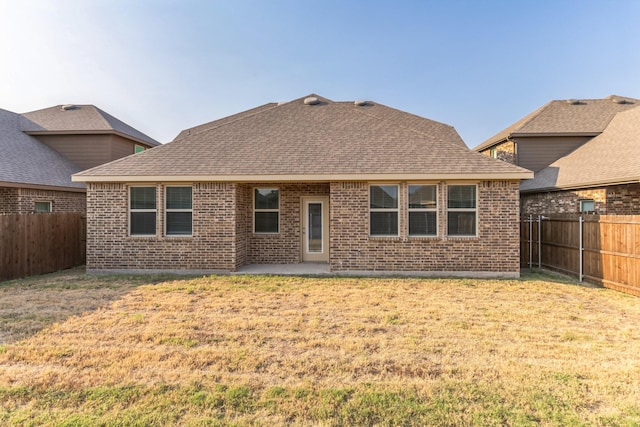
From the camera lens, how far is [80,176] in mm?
10273

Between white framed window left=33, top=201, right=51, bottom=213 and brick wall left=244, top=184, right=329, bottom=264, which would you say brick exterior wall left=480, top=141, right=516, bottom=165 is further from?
white framed window left=33, top=201, right=51, bottom=213

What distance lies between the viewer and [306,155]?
11062 millimetres

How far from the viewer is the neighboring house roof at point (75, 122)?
16.7m

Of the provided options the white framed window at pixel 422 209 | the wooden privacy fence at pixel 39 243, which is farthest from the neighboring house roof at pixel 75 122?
the white framed window at pixel 422 209

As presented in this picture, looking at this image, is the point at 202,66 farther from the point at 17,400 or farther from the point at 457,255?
the point at 17,400

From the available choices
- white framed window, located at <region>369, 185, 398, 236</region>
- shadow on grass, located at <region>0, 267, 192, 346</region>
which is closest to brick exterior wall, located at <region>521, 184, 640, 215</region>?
white framed window, located at <region>369, 185, 398, 236</region>

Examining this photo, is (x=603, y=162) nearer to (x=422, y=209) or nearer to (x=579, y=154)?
(x=579, y=154)

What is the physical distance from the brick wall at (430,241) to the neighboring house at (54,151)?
11.0 metres

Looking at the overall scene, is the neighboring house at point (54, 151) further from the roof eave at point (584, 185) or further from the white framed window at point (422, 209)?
the roof eave at point (584, 185)

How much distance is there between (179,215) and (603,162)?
14194 mm

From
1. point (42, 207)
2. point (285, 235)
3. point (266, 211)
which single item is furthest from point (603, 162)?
point (42, 207)

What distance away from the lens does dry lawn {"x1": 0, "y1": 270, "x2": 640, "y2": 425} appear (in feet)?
10.8

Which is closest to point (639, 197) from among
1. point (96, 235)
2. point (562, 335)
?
point (562, 335)

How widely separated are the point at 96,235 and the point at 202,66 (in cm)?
963
